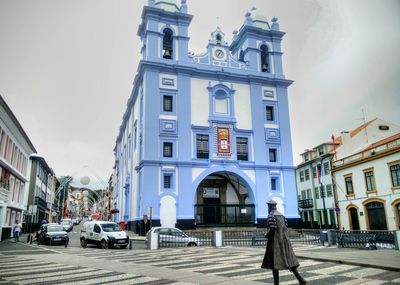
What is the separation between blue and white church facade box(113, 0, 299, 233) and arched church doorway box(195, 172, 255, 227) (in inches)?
3.9

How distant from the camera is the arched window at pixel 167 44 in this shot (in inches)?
1367

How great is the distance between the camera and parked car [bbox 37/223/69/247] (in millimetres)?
24234

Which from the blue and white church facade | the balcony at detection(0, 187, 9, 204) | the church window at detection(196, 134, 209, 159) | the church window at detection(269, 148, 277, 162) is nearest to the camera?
the balcony at detection(0, 187, 9, 204)

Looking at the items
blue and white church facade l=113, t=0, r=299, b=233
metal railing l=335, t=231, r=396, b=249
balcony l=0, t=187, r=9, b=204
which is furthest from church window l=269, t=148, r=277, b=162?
balcony l=0, t=187, r=9, b=204

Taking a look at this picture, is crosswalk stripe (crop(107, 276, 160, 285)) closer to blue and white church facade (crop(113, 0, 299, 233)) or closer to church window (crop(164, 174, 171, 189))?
blue and white church facade (crop(113, 0, 299, 233))

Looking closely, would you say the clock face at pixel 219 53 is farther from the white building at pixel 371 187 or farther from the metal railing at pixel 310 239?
the metal railing at pixel 310 239

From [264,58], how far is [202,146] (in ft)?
44.4

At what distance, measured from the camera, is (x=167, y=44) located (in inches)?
1388

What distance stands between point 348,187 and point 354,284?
1389 inches

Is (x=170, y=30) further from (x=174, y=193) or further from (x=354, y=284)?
(x=354, y=284)

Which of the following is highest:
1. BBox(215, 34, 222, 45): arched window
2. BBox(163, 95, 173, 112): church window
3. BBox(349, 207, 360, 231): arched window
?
BBox(215, 34, 222, 45): arched window

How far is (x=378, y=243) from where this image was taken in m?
18.0

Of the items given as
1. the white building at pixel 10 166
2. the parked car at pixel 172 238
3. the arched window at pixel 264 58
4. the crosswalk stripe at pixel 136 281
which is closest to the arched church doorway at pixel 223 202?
the parked car at pixel 172 238

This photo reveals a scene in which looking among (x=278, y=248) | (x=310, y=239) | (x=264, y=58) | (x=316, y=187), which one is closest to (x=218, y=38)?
(x=264, y=58)
